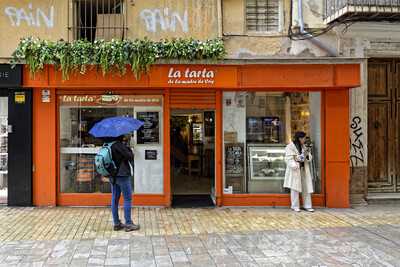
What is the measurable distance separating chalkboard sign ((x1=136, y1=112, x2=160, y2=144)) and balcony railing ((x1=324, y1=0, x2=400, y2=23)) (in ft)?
14.3

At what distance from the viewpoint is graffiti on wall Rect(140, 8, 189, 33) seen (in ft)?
34.7

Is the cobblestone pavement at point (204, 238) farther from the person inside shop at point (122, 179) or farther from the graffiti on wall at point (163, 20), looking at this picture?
the graffiti on wall at point (163, 20)

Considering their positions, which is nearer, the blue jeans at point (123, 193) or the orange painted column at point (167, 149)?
the blue jeans at point (123, 193)

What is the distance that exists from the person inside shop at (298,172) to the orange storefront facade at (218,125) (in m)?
0.40

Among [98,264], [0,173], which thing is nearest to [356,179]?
[98,264]

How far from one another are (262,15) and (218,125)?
2.66 m

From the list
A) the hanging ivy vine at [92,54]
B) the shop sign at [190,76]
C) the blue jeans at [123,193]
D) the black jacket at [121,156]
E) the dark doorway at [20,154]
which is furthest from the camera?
the dark doorway at [20,154]

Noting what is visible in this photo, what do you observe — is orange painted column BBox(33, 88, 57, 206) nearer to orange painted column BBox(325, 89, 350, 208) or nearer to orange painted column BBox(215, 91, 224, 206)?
orange painted column BBox(215, 91, 224, 206)

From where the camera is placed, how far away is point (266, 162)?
11078mm

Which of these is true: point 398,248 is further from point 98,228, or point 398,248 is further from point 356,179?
point 98,228

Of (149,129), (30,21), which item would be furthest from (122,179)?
(30,21)

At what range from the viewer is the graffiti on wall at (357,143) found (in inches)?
436

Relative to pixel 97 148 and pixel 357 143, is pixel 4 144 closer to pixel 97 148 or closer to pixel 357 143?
pixel 97 148

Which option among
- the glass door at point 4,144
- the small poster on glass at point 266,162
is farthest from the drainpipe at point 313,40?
the glass door at point 4,144
